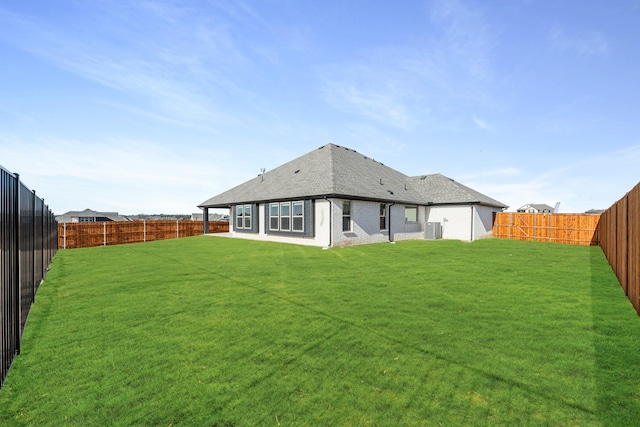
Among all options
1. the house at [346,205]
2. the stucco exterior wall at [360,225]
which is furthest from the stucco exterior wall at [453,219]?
the stucco exterior wall at [360,225]

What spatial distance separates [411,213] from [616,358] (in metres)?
20.4

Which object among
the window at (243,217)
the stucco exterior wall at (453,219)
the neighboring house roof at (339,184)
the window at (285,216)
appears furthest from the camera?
the window at (243,217)

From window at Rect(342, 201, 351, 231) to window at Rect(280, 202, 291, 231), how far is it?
378 centimetres

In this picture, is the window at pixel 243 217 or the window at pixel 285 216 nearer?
the window at pixel 285 216

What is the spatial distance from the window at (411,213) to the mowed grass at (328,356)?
1567cm

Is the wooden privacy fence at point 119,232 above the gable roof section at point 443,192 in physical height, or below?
below

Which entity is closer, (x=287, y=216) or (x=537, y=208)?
(x=287, y=216)

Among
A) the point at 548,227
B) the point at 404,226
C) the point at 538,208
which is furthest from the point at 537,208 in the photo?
the point at 404,226

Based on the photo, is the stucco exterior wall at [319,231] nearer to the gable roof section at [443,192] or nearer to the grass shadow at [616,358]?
the gable roof section at [443,192]

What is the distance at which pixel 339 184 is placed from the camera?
1798 cm

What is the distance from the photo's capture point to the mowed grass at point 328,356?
278cm

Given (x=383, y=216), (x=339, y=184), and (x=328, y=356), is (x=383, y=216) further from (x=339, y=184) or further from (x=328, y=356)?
(x=328, y=356)

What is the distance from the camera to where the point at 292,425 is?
2.57 m

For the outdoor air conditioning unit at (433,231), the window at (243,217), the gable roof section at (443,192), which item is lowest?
the outdoor air conditioning unit at (433,231)
